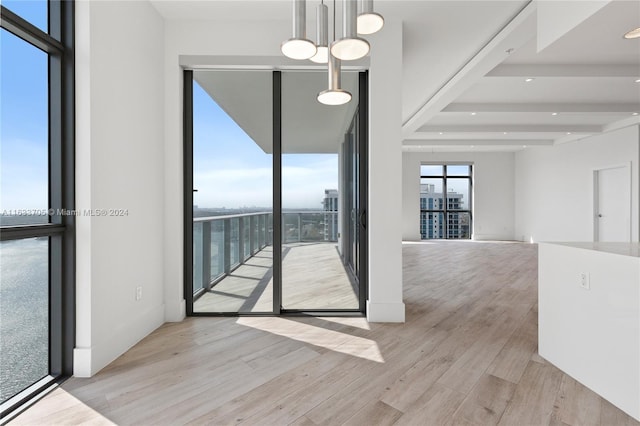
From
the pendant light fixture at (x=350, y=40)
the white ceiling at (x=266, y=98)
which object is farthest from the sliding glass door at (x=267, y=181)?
the pendant light fixture at (x=350, y=40)

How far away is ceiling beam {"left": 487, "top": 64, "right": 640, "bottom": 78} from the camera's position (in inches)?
160

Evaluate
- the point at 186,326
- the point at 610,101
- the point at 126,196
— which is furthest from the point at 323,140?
the point at 610,101

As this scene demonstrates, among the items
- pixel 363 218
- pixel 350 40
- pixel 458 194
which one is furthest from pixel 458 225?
pixel 350 40

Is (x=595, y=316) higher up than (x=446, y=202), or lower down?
lower down

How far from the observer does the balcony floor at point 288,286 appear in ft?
10.3

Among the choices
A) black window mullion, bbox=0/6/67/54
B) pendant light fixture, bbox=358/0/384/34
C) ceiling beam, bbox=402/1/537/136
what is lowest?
pendant light fixture, bbox=358/0/384/34

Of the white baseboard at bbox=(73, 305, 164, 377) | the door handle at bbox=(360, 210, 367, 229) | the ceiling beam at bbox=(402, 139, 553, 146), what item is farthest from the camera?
the ceiling beam at bbox=(402, 139, 553, 146)

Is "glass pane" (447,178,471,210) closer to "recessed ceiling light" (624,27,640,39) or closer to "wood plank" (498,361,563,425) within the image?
"recessed ceiling light" (624,27,640,39)

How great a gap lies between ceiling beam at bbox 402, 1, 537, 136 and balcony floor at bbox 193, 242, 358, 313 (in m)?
2.66

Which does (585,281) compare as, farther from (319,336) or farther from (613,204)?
(613,204)

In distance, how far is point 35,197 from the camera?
1863 mm

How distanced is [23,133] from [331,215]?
2.40 meters

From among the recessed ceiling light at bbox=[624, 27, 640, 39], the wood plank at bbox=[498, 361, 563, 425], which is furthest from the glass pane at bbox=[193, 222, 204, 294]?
the recessed ceiling light at bbox=[624, 27, 640, 39]

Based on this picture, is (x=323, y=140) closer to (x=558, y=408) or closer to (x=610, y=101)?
(x=558, y=408)
